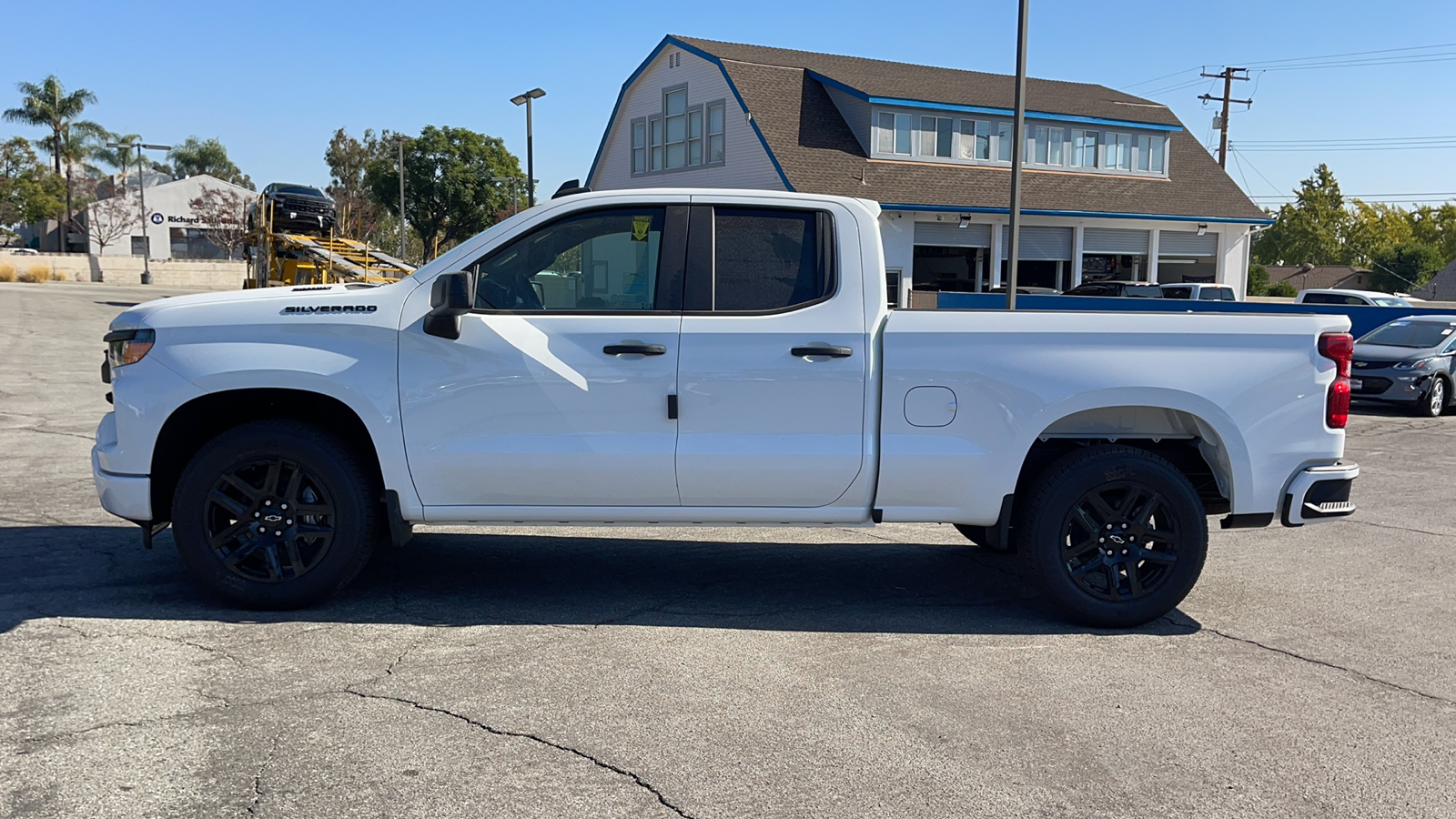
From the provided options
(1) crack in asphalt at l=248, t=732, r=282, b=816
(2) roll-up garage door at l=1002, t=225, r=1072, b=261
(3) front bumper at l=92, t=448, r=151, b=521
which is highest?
(2) roll-up garage door at l=1002, t=225, r=1072, b=261

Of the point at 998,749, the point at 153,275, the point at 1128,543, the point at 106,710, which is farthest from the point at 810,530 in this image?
the point at 153,275

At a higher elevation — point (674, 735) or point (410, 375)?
point (410, 375)

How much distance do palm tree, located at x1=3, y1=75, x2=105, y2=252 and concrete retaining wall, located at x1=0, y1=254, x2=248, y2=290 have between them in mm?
10928

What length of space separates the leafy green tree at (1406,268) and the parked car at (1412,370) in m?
75.1

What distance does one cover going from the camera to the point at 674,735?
4.14 metres

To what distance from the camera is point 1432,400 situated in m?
17.3

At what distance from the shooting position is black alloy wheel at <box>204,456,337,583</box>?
5.42m

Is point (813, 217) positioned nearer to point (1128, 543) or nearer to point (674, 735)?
point (1128, 543)

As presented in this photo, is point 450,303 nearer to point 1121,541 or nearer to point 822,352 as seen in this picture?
point 822,352

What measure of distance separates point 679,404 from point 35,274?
6439cm

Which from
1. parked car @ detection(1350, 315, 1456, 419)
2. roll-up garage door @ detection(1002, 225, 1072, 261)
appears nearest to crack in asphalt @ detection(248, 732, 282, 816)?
parked car @ detection(1350, 315, 1456, 419)

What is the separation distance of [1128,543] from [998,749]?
1865 mm

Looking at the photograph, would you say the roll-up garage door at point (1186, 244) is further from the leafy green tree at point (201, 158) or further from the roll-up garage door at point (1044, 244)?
the leafy green tree at point (201, 158)

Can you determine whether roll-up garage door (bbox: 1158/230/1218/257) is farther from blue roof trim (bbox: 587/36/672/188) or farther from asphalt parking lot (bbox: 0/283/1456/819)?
asphalt parking lot (bbox: 0/283/1456/819)
